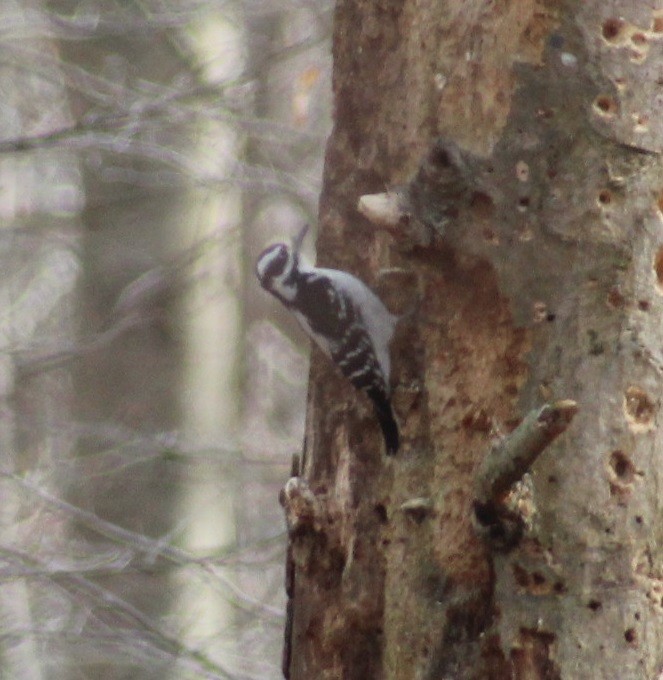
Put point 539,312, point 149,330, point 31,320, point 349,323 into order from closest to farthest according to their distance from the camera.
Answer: point 539,312 → point 349,323 → point 149,330 → point 31,320

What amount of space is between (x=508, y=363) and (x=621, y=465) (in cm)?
26

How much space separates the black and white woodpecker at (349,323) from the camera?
220cm

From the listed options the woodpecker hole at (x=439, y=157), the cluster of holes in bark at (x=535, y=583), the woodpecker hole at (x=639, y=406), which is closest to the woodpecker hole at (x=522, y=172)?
the woodpecker hole at (x=439, y=157)

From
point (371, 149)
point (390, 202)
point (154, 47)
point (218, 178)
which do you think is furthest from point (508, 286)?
point (154, 47)

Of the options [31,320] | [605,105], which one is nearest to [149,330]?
[31,320]

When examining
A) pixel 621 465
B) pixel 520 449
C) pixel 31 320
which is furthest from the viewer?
pixel 31 320

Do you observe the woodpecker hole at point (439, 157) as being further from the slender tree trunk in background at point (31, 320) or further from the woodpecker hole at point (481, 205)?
the slender tree trunk in background at point (31, 320)

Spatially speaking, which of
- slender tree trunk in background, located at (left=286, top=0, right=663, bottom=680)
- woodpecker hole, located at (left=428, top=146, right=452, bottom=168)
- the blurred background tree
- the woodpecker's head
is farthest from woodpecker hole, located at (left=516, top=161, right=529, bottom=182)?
the blurred background tree

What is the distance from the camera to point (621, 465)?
1.87 meters

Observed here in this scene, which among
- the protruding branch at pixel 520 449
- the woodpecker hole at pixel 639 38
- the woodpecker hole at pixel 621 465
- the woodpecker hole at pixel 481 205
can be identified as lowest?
the woodpecker hole at pixel 621 465

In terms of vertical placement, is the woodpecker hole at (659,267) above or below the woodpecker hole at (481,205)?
below

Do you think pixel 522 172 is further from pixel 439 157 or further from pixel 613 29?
pixel 613 29

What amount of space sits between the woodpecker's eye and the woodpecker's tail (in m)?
1.36

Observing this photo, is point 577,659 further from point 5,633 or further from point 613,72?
point 5,633
